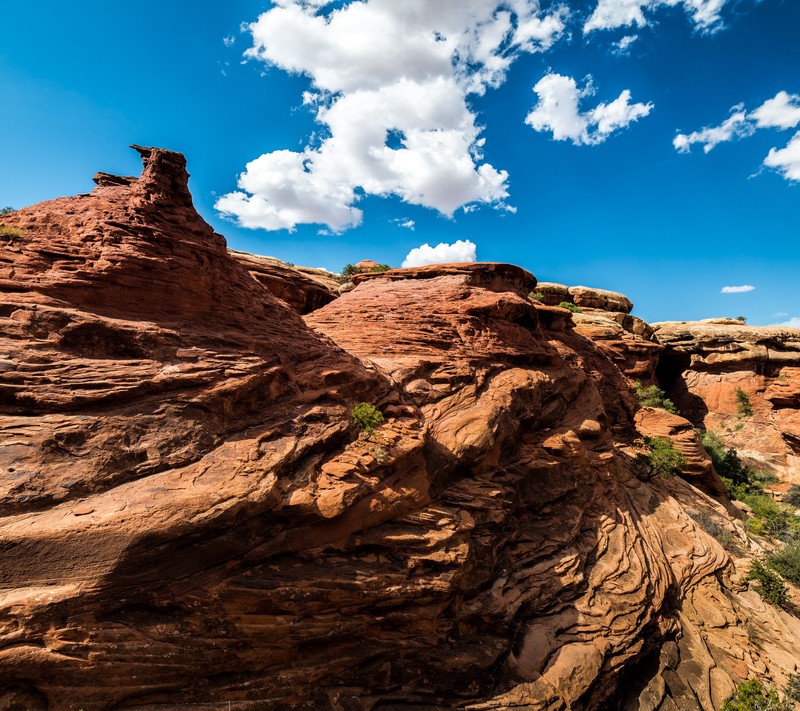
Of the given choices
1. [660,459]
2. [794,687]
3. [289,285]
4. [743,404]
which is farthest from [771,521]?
[289,285]

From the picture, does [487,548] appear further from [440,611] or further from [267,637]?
[267,637]

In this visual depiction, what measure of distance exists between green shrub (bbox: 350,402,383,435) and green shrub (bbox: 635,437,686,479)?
22342 millimetres

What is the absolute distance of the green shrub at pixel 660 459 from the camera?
25.9 m

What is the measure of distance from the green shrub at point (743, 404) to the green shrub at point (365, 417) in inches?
2024

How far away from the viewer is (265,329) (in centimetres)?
1366

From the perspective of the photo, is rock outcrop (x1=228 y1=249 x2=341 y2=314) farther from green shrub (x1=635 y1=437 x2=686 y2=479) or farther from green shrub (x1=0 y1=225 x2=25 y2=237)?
green shrub (x1=635 y1=437 x2=686 y2=479)

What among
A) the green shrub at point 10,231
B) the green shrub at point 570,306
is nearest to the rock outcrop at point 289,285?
the green shrub at point 10,231

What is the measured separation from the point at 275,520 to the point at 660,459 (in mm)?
26413

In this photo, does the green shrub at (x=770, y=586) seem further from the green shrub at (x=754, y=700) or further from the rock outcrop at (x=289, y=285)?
the rock outcrop at (x=289, y=285)

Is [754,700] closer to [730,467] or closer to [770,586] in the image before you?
[770,586]

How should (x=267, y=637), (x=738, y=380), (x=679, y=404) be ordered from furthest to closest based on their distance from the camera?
(x=679, y=404)
(x=738, y=380)
(x=267, y=637)

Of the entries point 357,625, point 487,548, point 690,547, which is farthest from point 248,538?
point 690,547

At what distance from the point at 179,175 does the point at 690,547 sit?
29373mm

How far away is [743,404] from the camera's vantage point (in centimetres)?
4494
